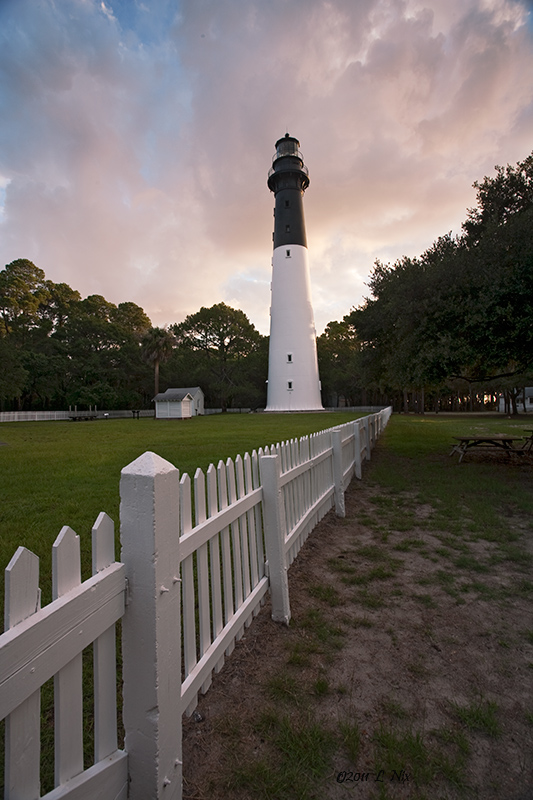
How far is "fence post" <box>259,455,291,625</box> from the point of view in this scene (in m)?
2.97

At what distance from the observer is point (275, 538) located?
3.09 metres

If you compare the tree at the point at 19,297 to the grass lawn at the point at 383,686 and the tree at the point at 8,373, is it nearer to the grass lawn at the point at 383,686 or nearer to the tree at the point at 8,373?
the tree at the point at 8,373

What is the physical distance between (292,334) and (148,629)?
34.2m

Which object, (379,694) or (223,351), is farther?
(223,351)

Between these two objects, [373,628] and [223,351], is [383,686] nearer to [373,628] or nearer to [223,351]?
[373,628]

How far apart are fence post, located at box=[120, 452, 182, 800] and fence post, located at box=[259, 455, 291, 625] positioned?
61.1 inches

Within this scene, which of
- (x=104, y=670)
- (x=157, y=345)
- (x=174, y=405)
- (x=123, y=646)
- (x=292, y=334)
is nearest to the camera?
(x=104, y=670)

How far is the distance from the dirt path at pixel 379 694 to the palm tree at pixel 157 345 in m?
41.3

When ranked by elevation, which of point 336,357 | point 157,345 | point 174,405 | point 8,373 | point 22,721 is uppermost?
point 157,345

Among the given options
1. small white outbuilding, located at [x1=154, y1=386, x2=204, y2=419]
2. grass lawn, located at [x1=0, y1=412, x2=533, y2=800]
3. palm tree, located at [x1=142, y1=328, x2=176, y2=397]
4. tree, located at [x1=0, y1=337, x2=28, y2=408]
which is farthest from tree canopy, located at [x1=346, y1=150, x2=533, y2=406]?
palm tree, located at [x1=142, y1=328, x2=176, y2=397]

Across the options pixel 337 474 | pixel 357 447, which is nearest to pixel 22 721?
pixel 337 474

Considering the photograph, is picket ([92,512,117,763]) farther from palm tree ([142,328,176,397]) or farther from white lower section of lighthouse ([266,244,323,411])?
palm tree ([142,328,176,397])

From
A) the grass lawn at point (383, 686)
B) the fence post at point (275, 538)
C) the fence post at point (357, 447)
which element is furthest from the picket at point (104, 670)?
the fence post at point (357, 447)

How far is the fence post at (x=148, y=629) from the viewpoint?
1.37 meters
